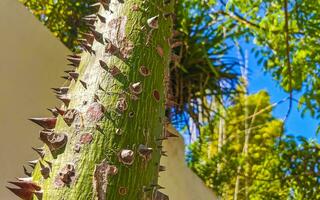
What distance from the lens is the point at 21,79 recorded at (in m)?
3.54

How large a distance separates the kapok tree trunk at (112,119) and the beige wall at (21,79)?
1459 mm

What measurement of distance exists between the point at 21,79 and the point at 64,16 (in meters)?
2.61

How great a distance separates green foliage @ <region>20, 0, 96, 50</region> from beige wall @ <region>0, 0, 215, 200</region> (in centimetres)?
191

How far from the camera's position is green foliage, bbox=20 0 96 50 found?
591cm

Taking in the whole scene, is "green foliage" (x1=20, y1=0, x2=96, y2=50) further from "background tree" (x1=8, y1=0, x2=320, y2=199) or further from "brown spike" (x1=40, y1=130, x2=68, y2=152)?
"brown spike" (x1=40, y1=130, x2=68, y2=152)

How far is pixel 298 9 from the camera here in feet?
18.3

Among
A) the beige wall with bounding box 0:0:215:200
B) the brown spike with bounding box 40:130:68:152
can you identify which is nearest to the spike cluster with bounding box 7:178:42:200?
the brown spike with bounding box 40:130:68:152

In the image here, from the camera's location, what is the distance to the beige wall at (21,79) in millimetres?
3310

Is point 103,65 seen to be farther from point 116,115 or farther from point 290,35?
point 290,35

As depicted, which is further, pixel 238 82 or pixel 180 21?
pixel 238 82

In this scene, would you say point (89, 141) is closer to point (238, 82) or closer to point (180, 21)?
point (180, 21)

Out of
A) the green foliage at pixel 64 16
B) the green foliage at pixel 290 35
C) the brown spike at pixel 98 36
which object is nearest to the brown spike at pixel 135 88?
the brown spike at pixel 98 36

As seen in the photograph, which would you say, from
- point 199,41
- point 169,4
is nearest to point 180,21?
point 199,41

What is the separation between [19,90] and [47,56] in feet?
1.44
